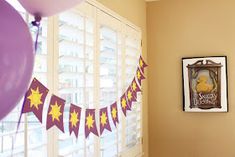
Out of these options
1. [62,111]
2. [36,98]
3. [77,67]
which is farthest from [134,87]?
[36,98]

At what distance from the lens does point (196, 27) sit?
3.21 metres

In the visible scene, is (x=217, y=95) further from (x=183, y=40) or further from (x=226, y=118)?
(x=183, y=40)

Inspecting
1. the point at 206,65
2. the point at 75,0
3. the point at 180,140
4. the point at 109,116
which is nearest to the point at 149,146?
the point at 180,140

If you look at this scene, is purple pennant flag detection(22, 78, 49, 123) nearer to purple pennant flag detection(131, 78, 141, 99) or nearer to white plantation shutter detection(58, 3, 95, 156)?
white plantation shutter detection(58, 3, 95, 156)

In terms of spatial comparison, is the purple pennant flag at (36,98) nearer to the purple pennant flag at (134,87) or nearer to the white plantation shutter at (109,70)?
the white plantation shutter at (109,70)

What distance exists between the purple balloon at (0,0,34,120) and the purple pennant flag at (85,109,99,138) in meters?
0.98

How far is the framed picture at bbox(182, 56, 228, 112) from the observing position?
3.06 m

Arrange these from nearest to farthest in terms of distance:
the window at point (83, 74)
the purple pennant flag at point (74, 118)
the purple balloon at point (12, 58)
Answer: the purple balloon at point (12, 58) → the window at point (83, 74) → the purple pennant flag at point (74, 118)

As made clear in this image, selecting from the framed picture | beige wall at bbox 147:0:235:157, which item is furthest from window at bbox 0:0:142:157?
the framed picture

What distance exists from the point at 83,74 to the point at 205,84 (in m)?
1.69

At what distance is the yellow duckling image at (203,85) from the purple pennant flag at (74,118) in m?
1.77

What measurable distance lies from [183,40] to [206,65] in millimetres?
379

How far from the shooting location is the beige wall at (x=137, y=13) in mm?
2475

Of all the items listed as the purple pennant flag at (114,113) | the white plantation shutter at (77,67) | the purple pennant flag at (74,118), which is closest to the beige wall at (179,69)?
the purple pennant flag at (114,113)
